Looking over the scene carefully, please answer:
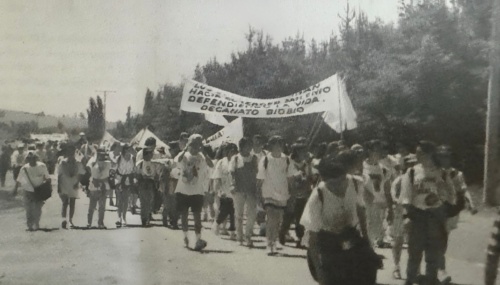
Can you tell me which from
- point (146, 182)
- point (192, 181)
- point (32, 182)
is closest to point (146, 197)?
point (146, 182)

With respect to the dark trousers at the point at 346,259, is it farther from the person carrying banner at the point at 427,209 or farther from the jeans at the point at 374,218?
the jeans at the point at 374,218

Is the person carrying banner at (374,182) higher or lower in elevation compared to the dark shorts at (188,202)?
higher

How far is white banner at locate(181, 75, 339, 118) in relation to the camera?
758cm

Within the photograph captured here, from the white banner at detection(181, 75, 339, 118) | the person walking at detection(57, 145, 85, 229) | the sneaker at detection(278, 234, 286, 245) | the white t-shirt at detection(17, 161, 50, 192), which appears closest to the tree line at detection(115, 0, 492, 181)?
the white banner at detection(181, 75, 339, 118)

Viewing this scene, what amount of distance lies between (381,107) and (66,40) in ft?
11.0

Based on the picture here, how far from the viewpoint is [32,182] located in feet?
26.3

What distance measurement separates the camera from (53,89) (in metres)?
6.83

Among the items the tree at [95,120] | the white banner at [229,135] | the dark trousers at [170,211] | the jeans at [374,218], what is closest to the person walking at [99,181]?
the tree at [95,120]

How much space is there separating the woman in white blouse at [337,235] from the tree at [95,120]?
3.16 m

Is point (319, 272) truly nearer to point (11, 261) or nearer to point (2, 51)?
point (11, 261)

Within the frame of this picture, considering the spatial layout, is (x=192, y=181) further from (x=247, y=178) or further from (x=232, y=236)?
(x=232, y=236)

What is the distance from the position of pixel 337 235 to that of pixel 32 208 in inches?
175

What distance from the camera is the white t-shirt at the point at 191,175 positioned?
725 centimetres

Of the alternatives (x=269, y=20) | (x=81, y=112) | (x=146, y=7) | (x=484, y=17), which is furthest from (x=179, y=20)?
(x=484, y=17)
